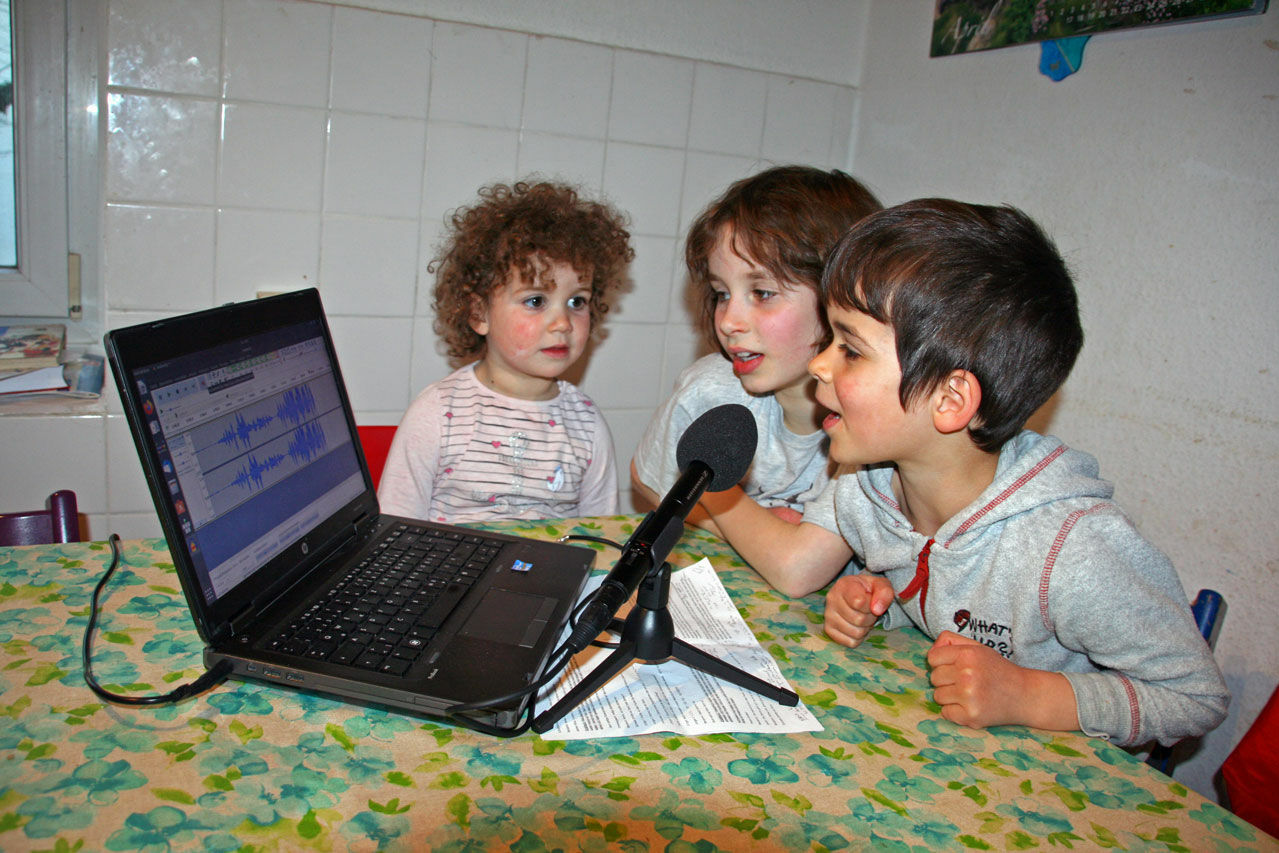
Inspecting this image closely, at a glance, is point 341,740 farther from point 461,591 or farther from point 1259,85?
point 1259,85

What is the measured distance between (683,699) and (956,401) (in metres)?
0.45

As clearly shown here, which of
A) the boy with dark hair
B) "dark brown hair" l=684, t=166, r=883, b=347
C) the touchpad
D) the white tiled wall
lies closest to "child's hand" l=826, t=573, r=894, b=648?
the boy with dark hair

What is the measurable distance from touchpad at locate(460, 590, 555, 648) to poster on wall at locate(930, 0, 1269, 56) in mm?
1372

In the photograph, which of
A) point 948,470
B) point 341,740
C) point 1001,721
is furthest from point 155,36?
point 1001,721

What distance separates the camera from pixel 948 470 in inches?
41.1

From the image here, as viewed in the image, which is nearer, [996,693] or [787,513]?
[996,693]

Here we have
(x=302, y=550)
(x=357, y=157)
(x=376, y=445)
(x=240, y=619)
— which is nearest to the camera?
(x=240, y=619)

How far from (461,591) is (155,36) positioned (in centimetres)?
142

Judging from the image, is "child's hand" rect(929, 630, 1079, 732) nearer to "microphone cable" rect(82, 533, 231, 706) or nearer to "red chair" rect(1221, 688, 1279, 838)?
"red chair" rect(1221, 688, 1279, 838)

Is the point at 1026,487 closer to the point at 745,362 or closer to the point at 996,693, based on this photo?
the point at 996,693

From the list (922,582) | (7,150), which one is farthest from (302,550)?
(7,150)

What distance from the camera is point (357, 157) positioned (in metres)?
1.85

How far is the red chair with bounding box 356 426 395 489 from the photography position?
158cm

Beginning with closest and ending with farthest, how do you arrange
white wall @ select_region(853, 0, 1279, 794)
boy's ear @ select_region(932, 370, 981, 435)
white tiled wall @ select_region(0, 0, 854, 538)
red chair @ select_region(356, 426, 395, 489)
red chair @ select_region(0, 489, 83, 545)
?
boy's ear @ select_region(932, 370, 981, 435)
red chair @ select_region(0, 489, 83, 545)
white wall @ select_region(853, 0, 1279, 794)
red chair @ select_region(356, 426, 395, 489)
white tiled wall @ select_region(0, 0, 854, 538)
